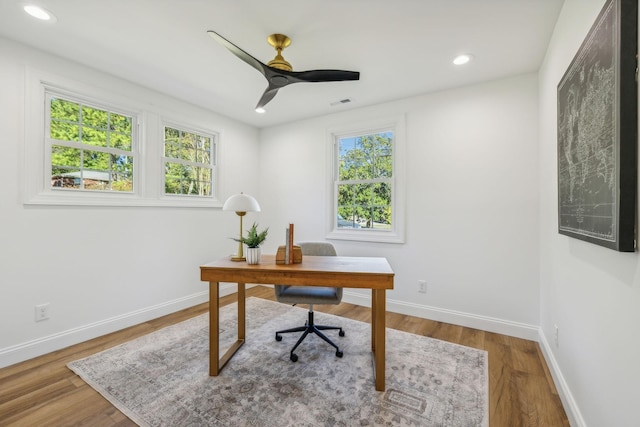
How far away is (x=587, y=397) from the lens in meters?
1.40

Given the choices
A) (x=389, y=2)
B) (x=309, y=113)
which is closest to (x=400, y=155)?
(x=309, y=113)

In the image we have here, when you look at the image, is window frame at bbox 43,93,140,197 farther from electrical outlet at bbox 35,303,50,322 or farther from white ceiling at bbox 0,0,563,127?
electrical outlet at bbox 35,303,50,322

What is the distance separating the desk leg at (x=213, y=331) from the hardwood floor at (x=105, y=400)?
0.53 m

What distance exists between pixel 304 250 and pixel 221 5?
2.08m

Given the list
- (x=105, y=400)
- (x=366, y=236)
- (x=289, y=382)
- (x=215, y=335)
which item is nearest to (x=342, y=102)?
(x=366, y=236)

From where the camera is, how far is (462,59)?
244 centimetres

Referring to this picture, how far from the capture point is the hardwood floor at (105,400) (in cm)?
162

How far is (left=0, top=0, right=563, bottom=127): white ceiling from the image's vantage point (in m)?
1.84

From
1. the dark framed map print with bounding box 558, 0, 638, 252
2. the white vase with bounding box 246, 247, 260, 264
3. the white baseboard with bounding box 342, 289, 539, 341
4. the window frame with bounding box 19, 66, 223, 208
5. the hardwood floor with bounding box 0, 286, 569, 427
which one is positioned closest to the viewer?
the dark framed map print with bounding box 558, 0, 638, 252

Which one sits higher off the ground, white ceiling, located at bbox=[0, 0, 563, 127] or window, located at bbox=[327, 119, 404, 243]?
white ceiling, located at bbox=[0, 0, 563, 127]

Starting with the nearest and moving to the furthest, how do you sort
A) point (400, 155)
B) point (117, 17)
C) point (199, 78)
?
point (117, 17) < point (199, 78) < point (400, 155)

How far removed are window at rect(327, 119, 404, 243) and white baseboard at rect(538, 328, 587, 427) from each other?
1.60 m

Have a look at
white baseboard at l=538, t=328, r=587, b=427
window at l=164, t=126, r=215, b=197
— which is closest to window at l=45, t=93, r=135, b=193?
window at l=164, t=126, r=215, b=197

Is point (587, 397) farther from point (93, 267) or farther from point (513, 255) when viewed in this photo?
point (93, 267)
